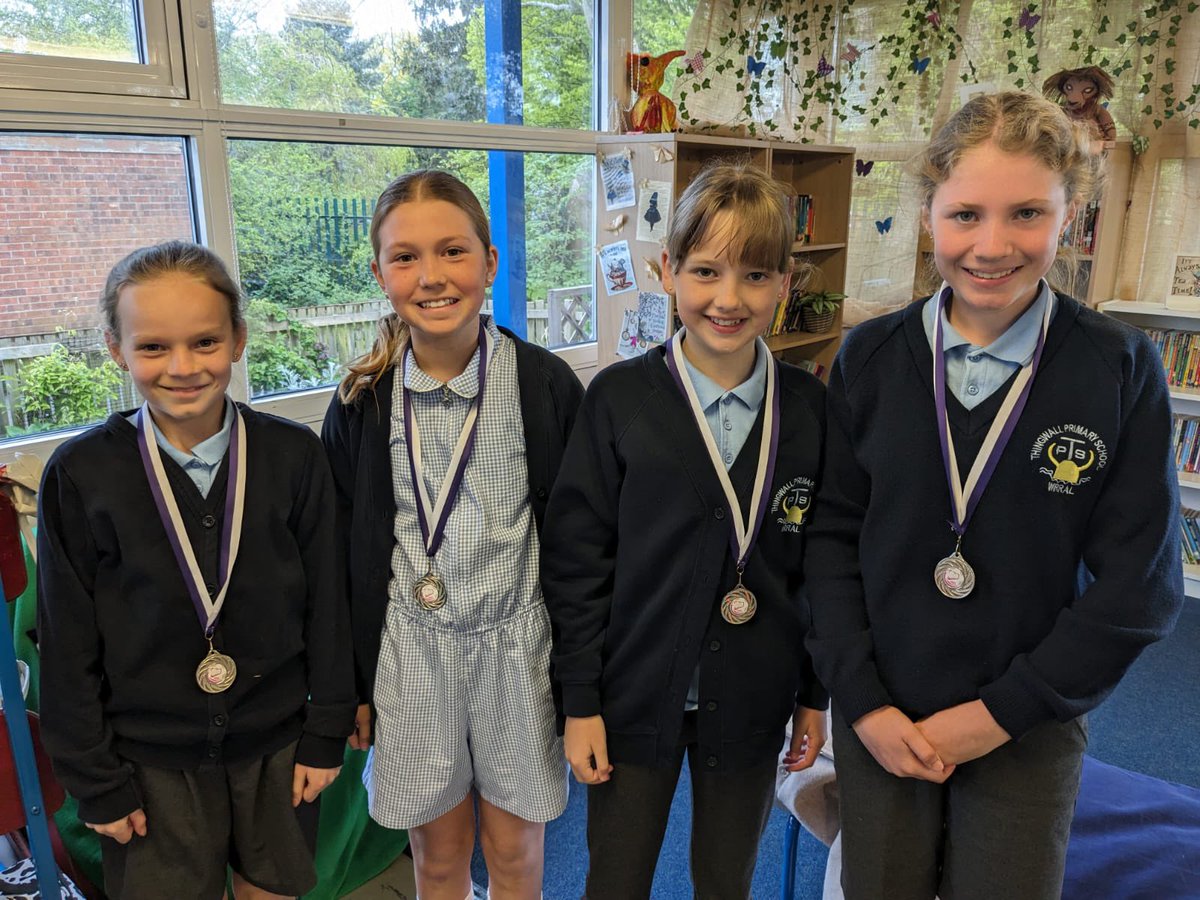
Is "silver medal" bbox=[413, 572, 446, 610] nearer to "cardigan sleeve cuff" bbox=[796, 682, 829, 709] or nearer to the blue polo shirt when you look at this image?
the blue polo shirt

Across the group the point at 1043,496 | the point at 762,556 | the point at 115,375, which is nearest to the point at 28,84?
the point at 115,375

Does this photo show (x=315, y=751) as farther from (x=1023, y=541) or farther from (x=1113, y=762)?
(x=1113, y=762)

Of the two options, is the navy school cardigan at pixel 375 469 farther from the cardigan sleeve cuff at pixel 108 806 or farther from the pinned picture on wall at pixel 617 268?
the pinned picture on wall at pixel 617 268

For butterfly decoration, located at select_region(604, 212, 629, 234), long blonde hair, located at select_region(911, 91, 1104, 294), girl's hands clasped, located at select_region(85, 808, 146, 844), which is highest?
long blonde hair, located at select_region(911, 91, 1104, 294)

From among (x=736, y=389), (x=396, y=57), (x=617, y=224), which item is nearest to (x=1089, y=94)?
(x=617, y=224)

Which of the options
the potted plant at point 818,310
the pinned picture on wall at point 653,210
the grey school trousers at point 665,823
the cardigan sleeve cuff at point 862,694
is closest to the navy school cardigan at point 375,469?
the grey school trousers at point 665,823

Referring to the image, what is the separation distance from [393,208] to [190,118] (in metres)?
1.17

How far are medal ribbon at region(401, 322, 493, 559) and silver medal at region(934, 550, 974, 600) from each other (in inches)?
29.7

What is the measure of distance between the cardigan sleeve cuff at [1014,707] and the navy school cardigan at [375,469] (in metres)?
0.74

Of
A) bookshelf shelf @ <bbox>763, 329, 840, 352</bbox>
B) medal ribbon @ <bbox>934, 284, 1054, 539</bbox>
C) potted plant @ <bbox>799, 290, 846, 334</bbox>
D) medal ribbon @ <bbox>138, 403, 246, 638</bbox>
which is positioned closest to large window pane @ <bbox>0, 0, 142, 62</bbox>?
medal ribbon @ <bbox>138, 403, 246, 638</bbox>

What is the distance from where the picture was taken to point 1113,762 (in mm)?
2578

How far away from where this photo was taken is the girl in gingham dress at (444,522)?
1427mm

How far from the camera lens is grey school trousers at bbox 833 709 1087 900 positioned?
117 centimetres

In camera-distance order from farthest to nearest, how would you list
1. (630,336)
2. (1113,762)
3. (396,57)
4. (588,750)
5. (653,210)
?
(630,336) < (653,210) < (396,57) < (1113,762) < (588,750)
